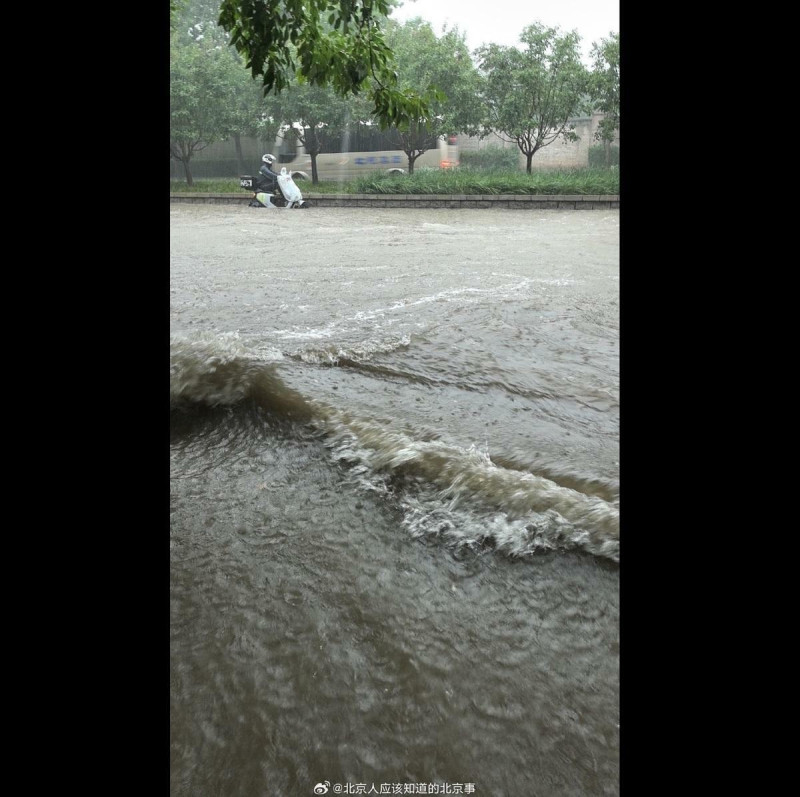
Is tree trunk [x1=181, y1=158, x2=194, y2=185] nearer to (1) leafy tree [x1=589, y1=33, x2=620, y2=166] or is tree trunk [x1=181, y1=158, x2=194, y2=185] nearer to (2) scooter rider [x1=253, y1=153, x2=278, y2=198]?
(2) scooter rider [x1=253, y1=153, x2=278, y2=198]

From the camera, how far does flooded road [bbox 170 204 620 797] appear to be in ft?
4.72

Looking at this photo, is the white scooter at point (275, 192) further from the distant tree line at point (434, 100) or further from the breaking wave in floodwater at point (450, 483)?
the breaking wave in floodwater at point (450, 483)

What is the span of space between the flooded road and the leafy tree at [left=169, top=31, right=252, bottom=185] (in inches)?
688

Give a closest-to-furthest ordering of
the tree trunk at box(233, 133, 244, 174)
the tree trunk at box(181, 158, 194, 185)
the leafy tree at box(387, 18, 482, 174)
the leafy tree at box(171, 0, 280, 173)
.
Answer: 1. the leafy tree at box(387, 18, 482, 174)
2. the leafy tree at box(171, 0, 280, 173)
3. the tree trunk at box(181, 158, 194, 185)
4. the tree trunk at box(233, 133, 244, 174)

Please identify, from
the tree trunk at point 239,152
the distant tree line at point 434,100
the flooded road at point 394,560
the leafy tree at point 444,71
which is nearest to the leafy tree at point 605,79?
the distant tree line at point 434,100

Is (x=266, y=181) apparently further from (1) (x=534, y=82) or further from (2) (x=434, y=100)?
(1) (x=534, y=82)

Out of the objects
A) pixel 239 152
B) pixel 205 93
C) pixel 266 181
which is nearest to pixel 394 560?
pixel 266 181

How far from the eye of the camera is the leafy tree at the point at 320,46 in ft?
10.7

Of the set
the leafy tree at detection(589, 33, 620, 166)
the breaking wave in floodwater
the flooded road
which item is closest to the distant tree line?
the leafy tree at detection(589, 33, 620, 166)

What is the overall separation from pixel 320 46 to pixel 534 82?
1718 centimetres

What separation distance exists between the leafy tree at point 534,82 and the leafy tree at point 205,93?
7.35 m

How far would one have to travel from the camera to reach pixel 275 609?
191 cm

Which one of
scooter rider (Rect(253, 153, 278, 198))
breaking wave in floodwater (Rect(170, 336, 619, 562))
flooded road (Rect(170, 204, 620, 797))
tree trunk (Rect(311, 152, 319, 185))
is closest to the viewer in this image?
flooded road (Rect(170, 204, 620, 797))
